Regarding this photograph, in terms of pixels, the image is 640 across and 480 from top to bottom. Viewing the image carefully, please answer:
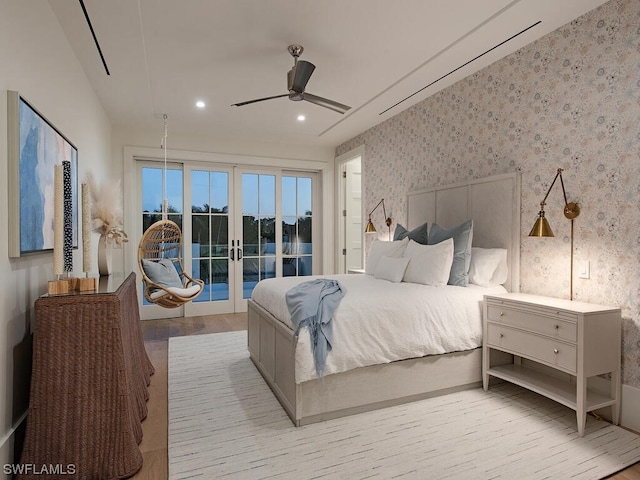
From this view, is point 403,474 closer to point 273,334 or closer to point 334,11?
point 273,334

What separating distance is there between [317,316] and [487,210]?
6.37ft

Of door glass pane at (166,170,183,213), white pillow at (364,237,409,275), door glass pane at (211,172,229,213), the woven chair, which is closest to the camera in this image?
white pillow at (364,237,409,275)

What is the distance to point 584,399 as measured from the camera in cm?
212

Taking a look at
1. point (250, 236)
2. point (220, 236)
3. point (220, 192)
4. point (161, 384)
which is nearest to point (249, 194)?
point (220, 192)

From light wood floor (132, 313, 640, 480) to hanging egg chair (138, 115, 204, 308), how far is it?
51 cm

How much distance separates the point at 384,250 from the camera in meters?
3.75

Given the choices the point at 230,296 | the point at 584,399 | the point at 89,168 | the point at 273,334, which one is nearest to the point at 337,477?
the point at 273,334

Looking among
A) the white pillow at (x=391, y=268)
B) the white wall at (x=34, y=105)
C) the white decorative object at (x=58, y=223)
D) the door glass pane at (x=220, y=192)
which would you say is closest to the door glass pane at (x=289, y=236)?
the door glass pane at (x=220, y=192)

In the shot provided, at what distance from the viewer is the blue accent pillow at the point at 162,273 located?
13.7ft

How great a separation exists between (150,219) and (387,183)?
11.0 ft

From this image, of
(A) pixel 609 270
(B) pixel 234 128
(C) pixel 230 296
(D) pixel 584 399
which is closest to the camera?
(D) pixel 584 399

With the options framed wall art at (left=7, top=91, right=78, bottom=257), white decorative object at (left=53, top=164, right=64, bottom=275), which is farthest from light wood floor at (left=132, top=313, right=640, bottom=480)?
framed wall art at (left=7, top=91, right=78, bottom=257)

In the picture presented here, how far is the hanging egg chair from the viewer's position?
162 inches

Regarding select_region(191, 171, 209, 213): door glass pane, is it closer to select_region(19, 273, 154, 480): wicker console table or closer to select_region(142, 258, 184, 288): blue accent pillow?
select_region(142, 258, 184, 288): blue accent pillow
